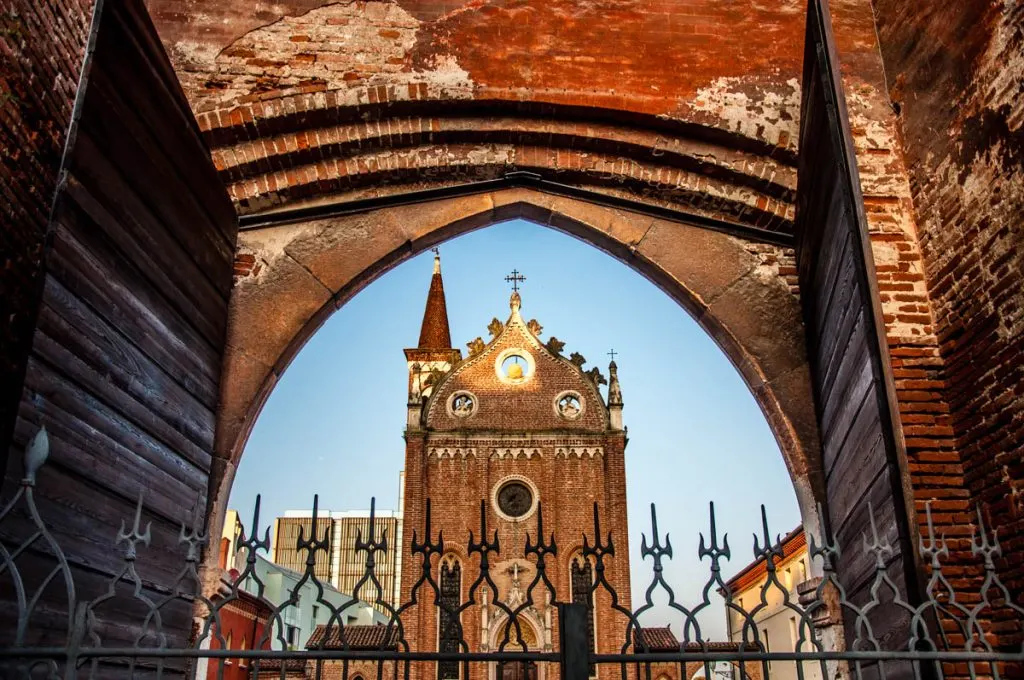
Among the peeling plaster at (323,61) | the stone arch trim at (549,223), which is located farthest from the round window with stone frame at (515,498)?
the peeling plaster at (323,61)

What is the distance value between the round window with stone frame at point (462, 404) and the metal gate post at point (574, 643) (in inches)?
1006

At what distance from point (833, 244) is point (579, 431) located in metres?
23.1

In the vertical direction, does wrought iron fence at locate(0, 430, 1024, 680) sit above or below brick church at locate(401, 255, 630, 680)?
below

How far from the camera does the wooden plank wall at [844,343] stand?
3701 millimetres

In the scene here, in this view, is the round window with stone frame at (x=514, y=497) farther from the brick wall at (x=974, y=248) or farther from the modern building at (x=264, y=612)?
the brick wall at (x=974, y=248)

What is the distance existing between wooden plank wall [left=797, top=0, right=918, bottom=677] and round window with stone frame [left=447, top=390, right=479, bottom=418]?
2284cm

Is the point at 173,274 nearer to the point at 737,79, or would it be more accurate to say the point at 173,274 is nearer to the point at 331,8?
the point at 331,8

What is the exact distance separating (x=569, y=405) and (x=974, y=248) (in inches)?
951

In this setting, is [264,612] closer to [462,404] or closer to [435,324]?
[462,404]

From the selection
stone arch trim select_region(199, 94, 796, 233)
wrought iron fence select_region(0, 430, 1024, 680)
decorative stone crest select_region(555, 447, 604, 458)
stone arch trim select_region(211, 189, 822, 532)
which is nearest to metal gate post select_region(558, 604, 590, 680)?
wrought iron fence select_region(0, 430, 1024, 680)

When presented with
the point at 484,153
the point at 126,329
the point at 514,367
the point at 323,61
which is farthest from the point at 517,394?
the point at 126,329

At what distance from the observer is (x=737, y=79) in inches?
237

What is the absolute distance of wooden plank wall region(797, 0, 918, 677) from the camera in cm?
370

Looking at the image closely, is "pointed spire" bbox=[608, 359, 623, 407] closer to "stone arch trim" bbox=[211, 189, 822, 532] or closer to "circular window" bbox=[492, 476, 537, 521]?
"circular window" bbox=[492, 476, 537, 521]
